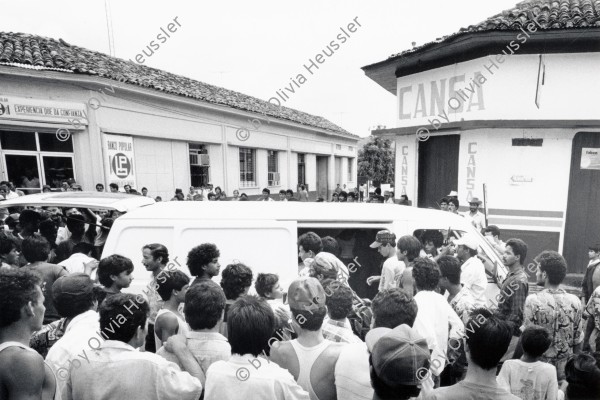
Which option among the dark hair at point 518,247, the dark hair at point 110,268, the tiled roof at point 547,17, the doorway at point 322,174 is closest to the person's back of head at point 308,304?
the dark hair at point 110,268

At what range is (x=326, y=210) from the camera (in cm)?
409

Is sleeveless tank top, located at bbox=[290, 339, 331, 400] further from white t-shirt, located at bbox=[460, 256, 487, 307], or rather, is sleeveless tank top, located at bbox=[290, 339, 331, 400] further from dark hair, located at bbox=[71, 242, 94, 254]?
dark hair, located at bbox=[71, 242, 94, 254]

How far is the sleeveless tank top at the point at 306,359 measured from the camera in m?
1.94

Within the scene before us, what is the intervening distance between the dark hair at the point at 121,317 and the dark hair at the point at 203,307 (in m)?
0.28

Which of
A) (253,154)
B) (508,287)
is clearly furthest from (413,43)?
(508,287)

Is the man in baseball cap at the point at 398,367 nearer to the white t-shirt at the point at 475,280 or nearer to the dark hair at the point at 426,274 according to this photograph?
the dark hair at the point at 426,274

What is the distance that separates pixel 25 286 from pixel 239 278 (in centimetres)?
137

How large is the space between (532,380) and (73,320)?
3.03 metres

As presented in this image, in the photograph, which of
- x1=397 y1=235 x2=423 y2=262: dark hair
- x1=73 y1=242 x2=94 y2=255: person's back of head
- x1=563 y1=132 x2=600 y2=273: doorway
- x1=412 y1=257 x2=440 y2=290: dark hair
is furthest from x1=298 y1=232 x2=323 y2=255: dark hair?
x1=563 y1=132 x2=600 y2=273: doorway

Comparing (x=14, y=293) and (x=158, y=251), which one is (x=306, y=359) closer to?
(x=14, y=293)

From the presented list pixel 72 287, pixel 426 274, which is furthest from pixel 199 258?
pixel 426 274

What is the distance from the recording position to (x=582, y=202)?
307 inches

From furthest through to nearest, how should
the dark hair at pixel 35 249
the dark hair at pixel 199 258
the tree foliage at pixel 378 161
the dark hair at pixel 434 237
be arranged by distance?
1. the tree foliage at pixel 378 161
2. the dark hair at pixel 434 237
3. the dark hair at pixel 35 249
4. the dark hair at pixel 199 258

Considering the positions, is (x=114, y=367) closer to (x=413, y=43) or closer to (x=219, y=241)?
(x=219, y=241)
